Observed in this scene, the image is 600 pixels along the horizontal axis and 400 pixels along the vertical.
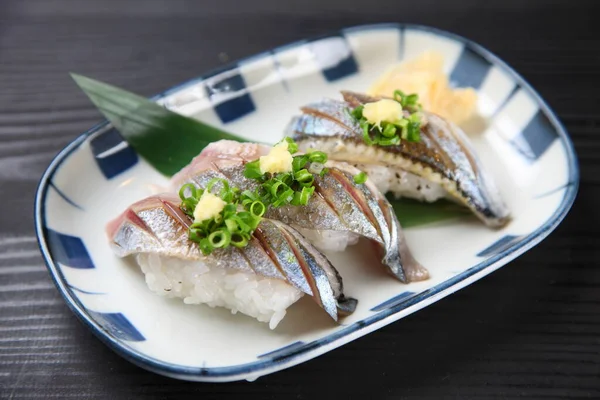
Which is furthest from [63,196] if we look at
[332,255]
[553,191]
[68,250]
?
[553,191]

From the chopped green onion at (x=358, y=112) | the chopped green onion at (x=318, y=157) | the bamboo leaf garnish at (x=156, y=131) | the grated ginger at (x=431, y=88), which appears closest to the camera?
the chopped green onion at (x=318, y=157)

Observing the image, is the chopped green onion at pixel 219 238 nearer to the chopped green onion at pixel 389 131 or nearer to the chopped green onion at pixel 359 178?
the chopped green onion at pixel 359 178

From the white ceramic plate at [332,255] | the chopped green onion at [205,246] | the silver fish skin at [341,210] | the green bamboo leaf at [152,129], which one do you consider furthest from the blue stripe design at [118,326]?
the green bamboo leaf at [152,129]

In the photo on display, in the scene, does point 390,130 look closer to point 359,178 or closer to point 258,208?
point 359,178

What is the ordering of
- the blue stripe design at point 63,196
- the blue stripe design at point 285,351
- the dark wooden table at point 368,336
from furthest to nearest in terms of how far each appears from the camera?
the blue stripe design at point 63,196, the dark wooden table at point 368,336, the blue stripe design at point 285,351

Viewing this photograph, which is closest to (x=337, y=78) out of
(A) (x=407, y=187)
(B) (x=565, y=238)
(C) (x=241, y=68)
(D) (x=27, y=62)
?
(C) (x=241, y=68)

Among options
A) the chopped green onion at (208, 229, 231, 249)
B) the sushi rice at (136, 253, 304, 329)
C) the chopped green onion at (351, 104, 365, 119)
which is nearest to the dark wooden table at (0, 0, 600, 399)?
the sushi rice at (136, 253, 304, 329)

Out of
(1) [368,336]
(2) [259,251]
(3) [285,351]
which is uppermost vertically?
(2) [259,251]
